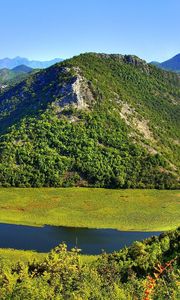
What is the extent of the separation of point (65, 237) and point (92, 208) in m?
27.1

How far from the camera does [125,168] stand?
171m

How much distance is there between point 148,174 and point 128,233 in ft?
179

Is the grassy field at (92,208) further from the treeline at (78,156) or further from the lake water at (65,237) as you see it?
the treeline at (78,156)

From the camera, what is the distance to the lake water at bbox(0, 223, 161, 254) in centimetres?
10750

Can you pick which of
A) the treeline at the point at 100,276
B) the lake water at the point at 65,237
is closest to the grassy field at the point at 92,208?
the lake water at the point at 65,237

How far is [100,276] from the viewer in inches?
2704

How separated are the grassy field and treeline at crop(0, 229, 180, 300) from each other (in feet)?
119

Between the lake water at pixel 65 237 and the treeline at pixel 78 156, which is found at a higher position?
the treeline at pixel 78 156

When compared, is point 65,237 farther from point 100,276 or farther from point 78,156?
point 78,156

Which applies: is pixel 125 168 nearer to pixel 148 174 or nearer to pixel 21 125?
pixel 148 174

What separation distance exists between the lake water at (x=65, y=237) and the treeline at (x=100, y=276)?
1980cm

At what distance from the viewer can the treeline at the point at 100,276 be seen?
52128 millimetres

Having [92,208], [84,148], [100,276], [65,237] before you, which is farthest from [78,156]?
[100,276]

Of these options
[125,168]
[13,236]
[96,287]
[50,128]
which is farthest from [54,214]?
[96,287]
